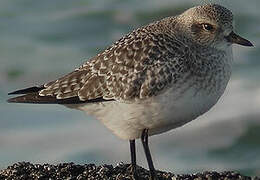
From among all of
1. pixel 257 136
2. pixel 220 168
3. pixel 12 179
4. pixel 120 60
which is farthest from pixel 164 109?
pixel 257 136

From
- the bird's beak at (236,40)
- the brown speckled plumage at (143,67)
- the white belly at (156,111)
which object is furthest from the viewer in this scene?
the bird's beak at (236,40)

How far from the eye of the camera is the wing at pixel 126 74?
29.7 feet

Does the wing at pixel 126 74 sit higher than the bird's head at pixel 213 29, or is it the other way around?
the bird's head at pixel 213 29

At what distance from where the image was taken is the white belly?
8891mm

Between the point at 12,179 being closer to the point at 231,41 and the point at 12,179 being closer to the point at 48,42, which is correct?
the point at 231,41

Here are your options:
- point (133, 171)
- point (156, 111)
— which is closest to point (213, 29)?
point (156, 111)

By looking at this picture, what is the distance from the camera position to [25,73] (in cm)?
1888

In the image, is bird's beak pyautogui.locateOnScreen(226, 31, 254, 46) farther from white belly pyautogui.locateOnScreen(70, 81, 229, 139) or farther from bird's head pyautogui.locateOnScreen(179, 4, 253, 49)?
white belly pyautogui.locateOnScreen(70, 81, 229, 139)

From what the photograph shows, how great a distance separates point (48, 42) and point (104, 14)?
2.12 m

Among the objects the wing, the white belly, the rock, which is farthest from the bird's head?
the rock

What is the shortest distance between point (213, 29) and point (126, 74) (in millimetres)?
1040

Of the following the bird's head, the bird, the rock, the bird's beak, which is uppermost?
the bird's head

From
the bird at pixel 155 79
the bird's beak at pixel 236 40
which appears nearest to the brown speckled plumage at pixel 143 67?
the bird at pixel 155 79

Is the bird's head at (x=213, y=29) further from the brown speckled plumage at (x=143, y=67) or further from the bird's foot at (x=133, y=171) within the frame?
the bird's foot at (x=133, y=171)
